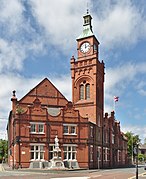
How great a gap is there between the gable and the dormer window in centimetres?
327

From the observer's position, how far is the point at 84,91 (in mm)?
61312

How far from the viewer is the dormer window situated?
2414 inches

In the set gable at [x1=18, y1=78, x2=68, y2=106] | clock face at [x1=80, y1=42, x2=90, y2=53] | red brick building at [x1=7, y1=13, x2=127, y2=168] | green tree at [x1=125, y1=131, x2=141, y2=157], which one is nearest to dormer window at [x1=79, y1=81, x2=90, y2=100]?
red brick building at [x1=7, y1=13, x2=127, y2=168]

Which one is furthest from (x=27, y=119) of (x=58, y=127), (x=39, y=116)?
(x=58, y=127)

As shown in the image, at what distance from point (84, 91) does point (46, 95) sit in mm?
7114

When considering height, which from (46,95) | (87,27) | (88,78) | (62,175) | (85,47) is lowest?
(62,175)

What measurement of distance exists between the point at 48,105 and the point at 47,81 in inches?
178

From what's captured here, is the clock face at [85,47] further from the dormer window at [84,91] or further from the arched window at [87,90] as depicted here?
the arched window at [87,90]

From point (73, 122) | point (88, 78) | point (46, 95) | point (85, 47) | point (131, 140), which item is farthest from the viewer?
point (131, 140)

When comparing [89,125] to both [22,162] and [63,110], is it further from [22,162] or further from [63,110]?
[22,162]

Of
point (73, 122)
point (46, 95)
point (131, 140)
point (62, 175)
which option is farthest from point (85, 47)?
point (131, 140)

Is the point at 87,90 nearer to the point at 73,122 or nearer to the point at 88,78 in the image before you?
the point at 88,78

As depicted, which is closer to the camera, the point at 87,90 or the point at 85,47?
the point at 87,90

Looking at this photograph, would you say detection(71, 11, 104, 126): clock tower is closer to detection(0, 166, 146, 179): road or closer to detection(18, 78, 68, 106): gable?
detection(18, 78, 68, 106): gable
